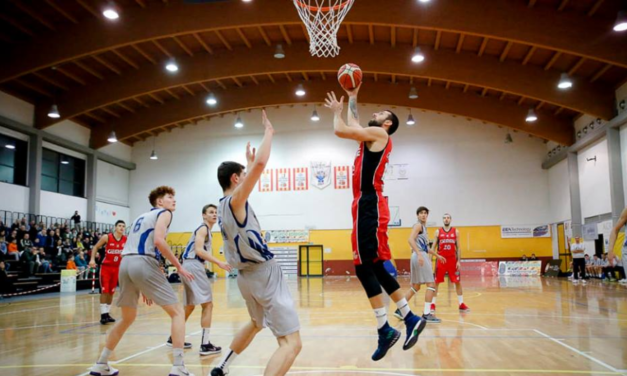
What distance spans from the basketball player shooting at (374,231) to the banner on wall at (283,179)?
24128mm

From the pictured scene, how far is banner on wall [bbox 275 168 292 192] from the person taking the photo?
28.6m

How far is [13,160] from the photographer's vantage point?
22.1m

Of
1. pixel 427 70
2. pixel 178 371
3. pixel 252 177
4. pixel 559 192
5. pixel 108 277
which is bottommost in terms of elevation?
pixel 178 371

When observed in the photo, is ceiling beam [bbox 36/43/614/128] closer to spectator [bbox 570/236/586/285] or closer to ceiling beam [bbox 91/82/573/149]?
ceiling beam [bbox 91/82/573/149]

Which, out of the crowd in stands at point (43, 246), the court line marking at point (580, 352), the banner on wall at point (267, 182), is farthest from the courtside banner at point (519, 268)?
the crowd in stands at point (43, 246)

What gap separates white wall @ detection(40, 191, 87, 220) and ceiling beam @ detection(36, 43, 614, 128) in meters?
8.22

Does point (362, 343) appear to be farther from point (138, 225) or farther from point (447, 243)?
point (447, 243)

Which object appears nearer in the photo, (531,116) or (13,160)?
(13,160)

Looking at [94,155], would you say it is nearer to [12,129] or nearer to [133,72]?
[12,129]

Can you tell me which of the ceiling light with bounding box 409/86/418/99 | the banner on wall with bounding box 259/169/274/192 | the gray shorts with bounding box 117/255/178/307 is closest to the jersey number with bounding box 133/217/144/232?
the gray shorts with bounding box 117/255/178/307

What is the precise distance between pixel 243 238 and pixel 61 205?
24496 millimetres

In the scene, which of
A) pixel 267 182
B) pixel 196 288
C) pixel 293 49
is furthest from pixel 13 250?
pixel 196 288

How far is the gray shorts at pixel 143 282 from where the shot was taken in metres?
4.94

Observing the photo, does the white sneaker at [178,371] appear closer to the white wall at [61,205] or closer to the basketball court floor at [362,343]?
the basketball court floor at [362,343]
